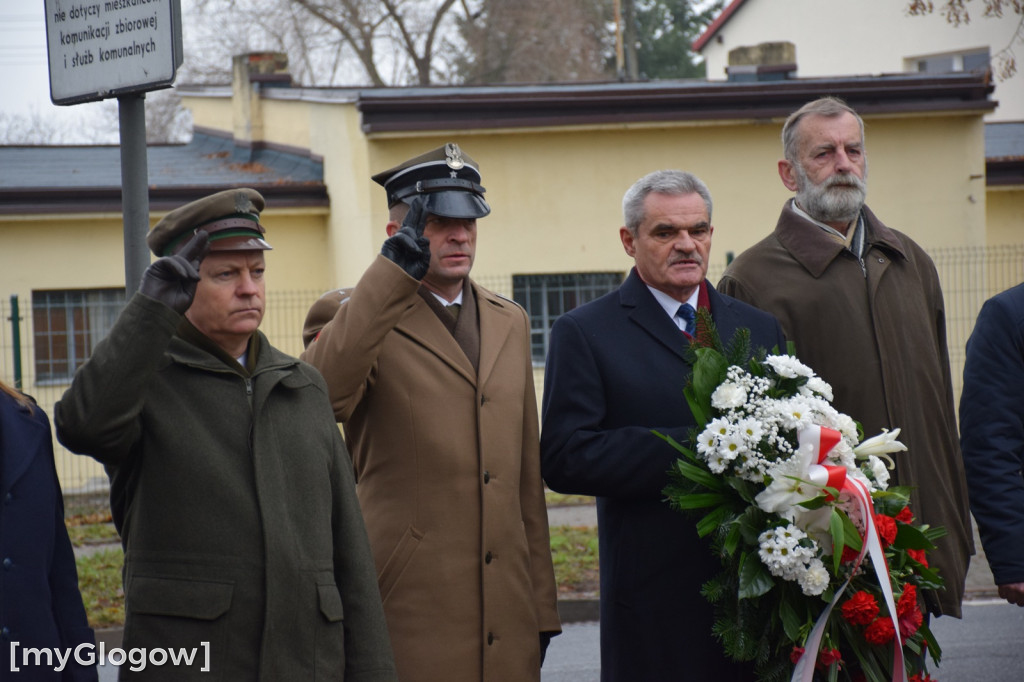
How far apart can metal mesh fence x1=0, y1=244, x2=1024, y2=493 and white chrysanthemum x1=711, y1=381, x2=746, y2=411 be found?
34.6 feet

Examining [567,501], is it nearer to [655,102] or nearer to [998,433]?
[655,102]

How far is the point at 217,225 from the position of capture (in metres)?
3.28

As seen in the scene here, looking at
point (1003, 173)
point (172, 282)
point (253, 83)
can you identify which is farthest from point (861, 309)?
point (253, 83)

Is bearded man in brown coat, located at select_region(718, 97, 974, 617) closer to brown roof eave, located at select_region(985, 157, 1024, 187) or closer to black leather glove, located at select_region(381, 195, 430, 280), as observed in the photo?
black leather glove, located at select_region(381, 195, 430, 280)

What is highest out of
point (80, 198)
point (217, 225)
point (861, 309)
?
point (80, 198)

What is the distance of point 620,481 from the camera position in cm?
378

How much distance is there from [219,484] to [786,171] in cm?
267

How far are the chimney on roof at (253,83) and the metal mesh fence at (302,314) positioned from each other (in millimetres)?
4408

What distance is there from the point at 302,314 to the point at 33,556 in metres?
12.1

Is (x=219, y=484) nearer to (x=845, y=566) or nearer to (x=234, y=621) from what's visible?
(x=234, y=621)

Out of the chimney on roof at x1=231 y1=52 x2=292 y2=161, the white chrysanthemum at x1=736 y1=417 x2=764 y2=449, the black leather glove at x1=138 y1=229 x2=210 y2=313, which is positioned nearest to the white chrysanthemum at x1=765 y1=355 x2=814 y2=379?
the white chrysanthemum at x1=736 y1=417 x2=764 y2=449

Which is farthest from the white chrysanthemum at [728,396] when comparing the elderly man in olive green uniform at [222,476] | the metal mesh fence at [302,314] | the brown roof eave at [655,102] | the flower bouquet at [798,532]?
the brown roof eave at [655,102]

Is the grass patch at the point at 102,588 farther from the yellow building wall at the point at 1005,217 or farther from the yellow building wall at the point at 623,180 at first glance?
the yellow building wall at the point at 1005,217

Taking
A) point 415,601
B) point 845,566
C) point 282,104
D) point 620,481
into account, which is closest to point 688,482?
point 620,481
